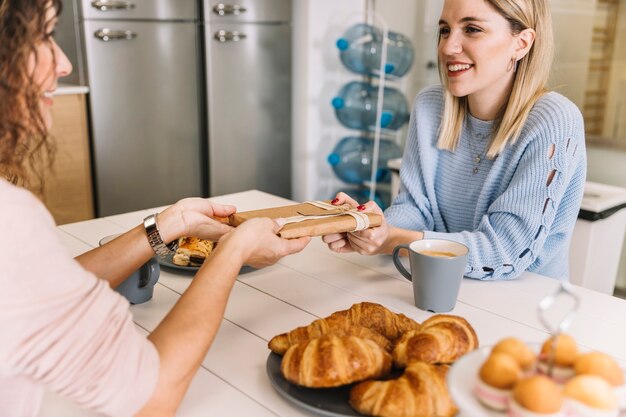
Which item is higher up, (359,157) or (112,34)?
(112,34)

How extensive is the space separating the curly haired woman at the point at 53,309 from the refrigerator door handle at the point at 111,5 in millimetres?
2201

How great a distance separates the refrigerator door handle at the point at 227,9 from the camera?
3.22m

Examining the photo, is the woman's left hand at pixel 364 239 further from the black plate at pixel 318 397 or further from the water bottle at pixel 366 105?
the water bottle at pixel 366 105

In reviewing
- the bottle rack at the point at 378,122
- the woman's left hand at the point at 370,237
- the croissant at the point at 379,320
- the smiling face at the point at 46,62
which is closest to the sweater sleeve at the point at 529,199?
the woman's left hand at the point at 370,237

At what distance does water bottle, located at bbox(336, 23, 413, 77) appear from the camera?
11.5 feet

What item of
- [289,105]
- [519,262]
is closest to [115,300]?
[519,262]

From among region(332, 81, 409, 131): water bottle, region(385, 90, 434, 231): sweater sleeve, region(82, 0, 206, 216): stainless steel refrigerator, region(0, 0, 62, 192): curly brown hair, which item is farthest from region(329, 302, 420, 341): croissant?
region(332, 81, 409, 131): water bottle

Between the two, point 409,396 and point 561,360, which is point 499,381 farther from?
point 409,396

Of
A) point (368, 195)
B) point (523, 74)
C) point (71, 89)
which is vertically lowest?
point (368, 195)

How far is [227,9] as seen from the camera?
3244 mm

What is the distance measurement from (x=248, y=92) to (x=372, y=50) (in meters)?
0.70

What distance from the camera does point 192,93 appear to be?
10.9ft

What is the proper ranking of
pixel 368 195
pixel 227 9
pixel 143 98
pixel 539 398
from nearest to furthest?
pixel 539 398
pixel 143 98
pixel 227 9
pixel 368 195

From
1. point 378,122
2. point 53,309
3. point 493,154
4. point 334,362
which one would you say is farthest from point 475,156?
point 378,122
